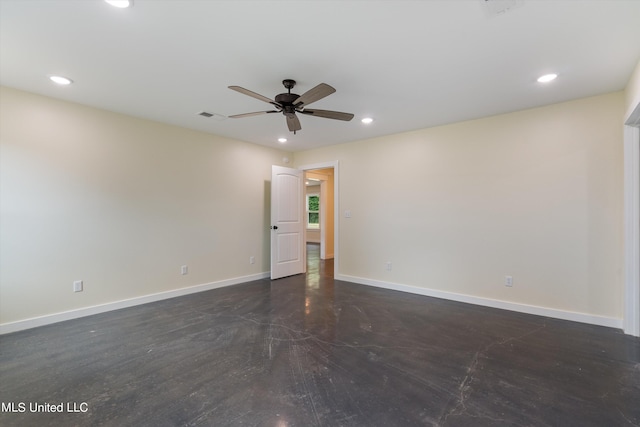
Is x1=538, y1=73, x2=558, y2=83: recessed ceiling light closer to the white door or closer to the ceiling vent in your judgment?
the ceiling vent

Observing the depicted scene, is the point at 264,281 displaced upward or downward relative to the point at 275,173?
downward

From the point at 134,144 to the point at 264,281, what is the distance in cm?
293

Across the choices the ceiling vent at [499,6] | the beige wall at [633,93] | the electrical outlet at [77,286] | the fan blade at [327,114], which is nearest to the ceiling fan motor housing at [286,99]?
the fan blade at [327,114]

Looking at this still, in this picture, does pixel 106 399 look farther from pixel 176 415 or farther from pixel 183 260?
pixel 183 260

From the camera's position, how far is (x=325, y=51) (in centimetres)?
218

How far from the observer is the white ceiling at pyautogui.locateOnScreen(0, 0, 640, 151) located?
176cm

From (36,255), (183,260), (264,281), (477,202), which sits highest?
(477,202)

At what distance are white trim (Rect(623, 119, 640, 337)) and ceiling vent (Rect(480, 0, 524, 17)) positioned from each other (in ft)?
6.86

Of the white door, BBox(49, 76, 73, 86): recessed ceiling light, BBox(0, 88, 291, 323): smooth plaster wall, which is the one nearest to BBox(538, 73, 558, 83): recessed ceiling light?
the white door

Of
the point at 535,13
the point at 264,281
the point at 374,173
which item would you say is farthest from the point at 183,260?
the point at 535,13

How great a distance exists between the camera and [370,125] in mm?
4008

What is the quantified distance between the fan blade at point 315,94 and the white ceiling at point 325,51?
0.90 ft

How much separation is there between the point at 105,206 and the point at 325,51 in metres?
3.23

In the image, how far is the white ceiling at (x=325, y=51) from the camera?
69.5 inches
